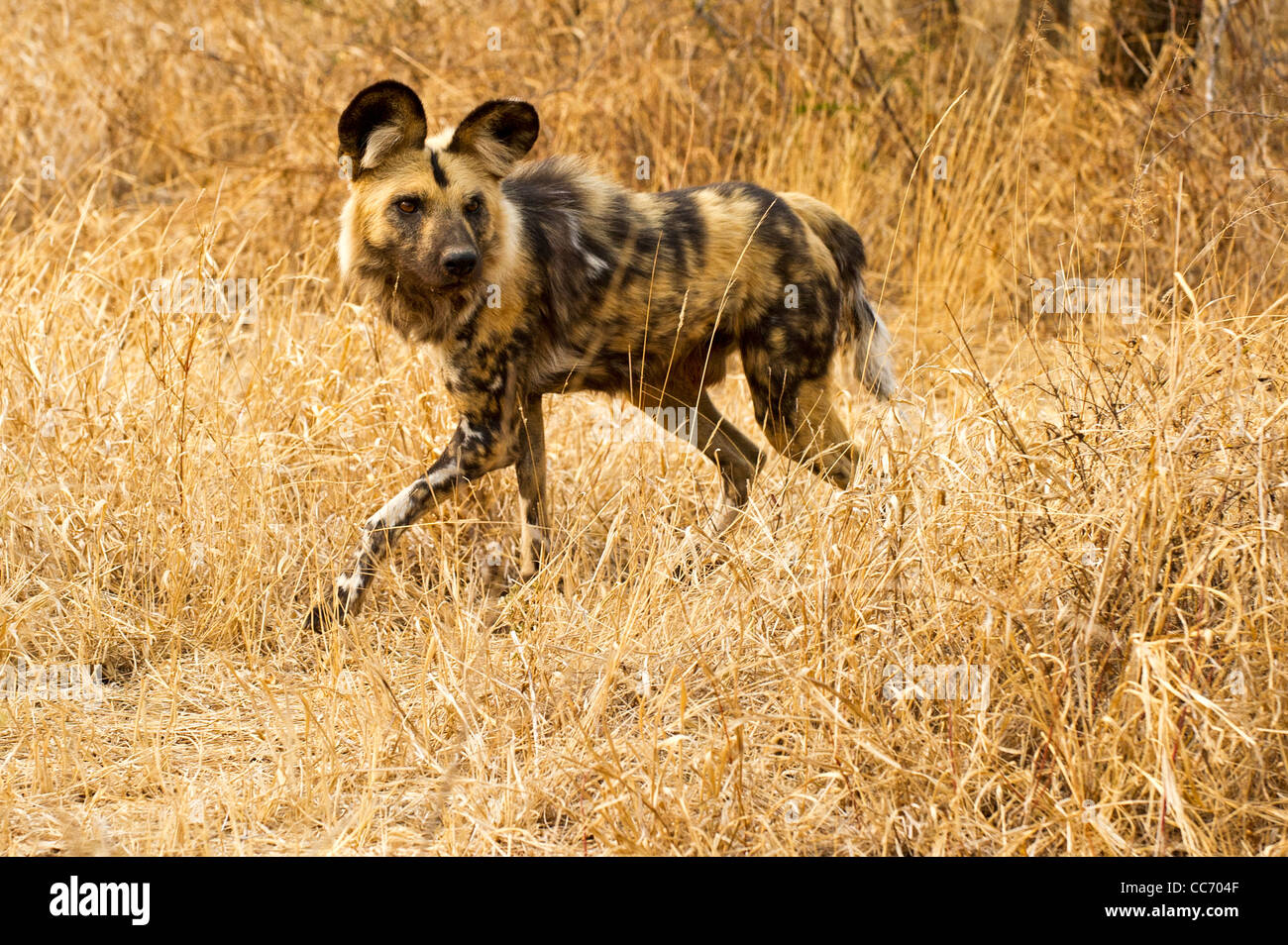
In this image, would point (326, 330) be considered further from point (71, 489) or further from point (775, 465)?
point (775, 465)

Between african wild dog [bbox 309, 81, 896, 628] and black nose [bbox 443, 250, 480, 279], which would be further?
african wild dog [bbox 309, 81, 896, 628]

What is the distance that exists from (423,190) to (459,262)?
0.28 metres

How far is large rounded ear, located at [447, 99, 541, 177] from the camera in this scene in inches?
142

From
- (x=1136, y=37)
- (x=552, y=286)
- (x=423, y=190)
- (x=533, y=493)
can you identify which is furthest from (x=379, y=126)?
(x=1136, y=37)

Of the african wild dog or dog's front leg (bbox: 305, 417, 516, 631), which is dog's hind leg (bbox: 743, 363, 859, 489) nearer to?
the african wild dog

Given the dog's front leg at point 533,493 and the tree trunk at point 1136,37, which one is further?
the tree trunk at point 1136,37

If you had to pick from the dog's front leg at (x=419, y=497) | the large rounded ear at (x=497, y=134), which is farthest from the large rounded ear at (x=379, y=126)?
the dog's front leg at (x=419, y=497)

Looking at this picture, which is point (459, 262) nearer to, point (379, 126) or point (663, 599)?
point (379, 126)

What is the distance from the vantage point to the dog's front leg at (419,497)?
3.53 m

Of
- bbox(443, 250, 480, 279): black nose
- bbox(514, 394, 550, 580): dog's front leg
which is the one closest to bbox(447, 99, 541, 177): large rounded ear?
bbox(443, 250, 480, 279): black nose

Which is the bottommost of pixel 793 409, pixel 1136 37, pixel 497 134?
pixel 793 409

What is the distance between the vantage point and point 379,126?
139 inches

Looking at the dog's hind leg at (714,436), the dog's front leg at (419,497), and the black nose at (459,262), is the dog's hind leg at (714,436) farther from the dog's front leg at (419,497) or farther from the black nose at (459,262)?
the black nose at (459,262)

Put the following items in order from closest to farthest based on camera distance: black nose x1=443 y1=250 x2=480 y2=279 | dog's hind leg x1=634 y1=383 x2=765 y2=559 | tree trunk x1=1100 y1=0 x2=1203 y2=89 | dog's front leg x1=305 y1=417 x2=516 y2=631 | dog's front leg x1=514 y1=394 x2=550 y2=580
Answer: black nose x1=443 y1=250 x2=480 y2=279 < dog's front leg x1=305 y1=417 x2=516 y2=631 < dog's front leg x1=514 y1=394 x2=550 y2=580 < dog's hind leg x1=634 y1=383 x2=765 y2=559 < tree trunk x1=1100 y1=0 x2=1203 y2=89
